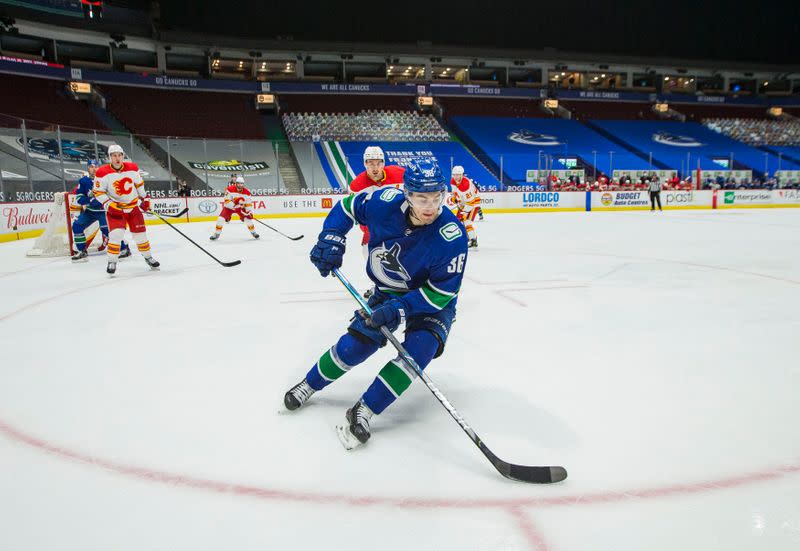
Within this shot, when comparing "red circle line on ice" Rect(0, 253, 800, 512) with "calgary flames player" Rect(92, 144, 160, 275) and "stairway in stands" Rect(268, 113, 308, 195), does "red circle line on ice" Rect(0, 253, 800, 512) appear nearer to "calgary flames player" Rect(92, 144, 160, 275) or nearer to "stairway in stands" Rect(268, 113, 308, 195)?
"calgary flames player" Rect(92, 144, 160, 275)

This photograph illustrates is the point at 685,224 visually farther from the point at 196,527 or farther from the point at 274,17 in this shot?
the point at 274,17

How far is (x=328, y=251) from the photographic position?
261 cm

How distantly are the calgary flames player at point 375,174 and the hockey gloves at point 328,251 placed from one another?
205 cm

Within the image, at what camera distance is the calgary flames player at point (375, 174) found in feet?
16.1

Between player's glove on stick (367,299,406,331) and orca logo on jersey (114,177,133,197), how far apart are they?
5.33 meters

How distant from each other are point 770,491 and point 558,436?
2.45 feet

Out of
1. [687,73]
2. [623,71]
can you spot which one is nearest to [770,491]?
[623,71]

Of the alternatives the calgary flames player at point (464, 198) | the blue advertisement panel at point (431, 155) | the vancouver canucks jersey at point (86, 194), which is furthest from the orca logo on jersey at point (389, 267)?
the blue advertisement panel at point (431, 155)

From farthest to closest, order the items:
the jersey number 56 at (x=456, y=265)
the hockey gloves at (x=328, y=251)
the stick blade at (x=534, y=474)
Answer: the hockey gloves at (x=328, y=251), the jersey number 56 at (x=456, y=265), the stick blade at (x=534, y=474)

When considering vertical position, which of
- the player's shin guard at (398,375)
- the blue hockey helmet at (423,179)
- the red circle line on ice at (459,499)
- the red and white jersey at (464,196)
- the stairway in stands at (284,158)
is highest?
the stairway in stands at (284,158)

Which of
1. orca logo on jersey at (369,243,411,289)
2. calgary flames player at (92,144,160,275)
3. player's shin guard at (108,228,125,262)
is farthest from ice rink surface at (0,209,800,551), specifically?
calgary flames player at (92,144,160,275)

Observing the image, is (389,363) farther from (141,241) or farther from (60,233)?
(60,233)

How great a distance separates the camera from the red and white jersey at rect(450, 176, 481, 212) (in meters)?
9.05

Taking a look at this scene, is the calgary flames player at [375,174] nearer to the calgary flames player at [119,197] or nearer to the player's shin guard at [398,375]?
the player's shin guard at [398,375]
